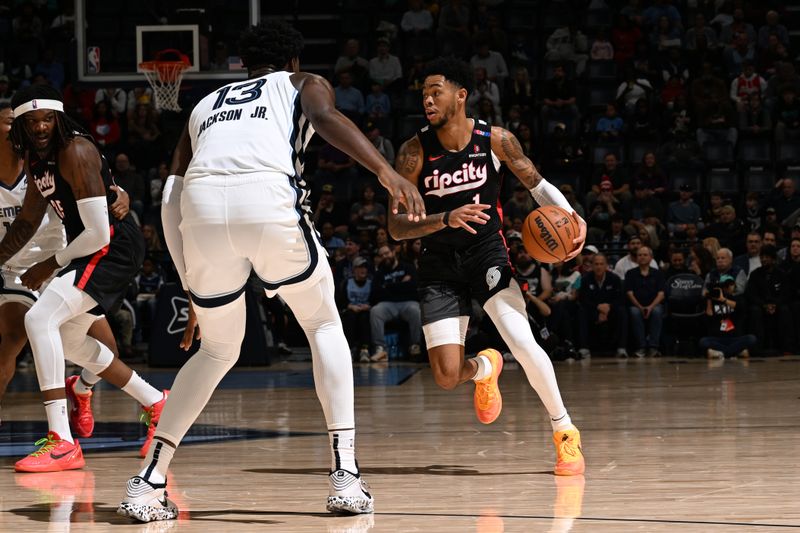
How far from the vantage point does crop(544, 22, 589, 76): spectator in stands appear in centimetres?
1738

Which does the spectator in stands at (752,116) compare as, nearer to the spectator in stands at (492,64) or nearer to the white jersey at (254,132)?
the spectator in stands at (492,64)

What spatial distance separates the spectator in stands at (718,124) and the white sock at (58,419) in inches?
469

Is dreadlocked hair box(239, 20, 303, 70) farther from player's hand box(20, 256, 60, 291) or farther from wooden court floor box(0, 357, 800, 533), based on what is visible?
player's hand box(20, 256, 60, 291)

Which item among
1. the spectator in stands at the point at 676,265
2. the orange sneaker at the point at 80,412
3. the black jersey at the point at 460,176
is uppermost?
the black jersey at the point at 460,176

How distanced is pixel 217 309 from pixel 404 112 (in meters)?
12.6

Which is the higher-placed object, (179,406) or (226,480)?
(179,406)

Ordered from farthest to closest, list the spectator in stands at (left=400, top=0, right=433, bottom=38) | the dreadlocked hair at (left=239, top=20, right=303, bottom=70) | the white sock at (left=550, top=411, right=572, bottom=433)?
the spectator in stands at (left=400, top=0, right=433, bottom=38) → the white sock at (left=550, top=411, right=572, bottom=433) → the dreadlocked hair at (left=239, top=20, right=303, bottom=70)

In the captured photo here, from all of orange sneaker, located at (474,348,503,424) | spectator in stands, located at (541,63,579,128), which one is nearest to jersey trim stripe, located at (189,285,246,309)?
orange sneaker, located at (474,348,503,424)

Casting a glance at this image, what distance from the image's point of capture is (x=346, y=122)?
13.7ft

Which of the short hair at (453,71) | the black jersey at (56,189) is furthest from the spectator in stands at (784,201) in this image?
the black jersey at (56,189)

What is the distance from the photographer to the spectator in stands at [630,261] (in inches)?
533

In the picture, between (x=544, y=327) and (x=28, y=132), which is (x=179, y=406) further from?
(x=544, y=327)

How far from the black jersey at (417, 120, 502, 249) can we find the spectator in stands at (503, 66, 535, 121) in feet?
35.8

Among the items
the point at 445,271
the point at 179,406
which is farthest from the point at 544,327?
the point at 179,406
